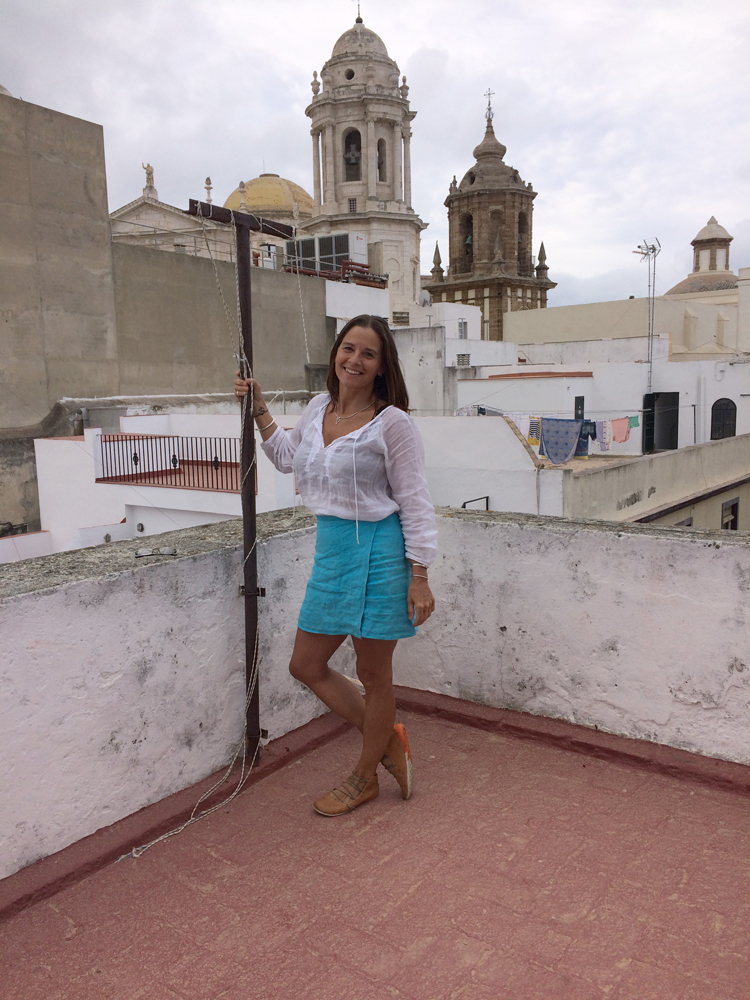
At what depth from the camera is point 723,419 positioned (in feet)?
79.9

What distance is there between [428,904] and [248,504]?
1425 millimetres

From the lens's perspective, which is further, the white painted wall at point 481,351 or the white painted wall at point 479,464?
the white painted wall at point 481,351

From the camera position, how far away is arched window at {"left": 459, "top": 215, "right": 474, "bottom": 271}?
4568 centimetres

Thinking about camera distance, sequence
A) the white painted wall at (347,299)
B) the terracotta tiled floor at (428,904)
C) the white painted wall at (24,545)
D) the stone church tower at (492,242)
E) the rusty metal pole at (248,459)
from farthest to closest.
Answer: the stone church tower at (492,242)
the white painted wall at (347,299)
the white painted wall at (24,545)
the rusty metal pole at (248,459)
the terracotta tiled floor at (428,904)

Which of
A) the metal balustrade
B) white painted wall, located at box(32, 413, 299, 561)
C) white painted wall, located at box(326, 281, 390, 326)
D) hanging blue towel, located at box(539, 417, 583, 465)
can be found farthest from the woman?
white painted wall, located at box(326, 281, 390, 326)

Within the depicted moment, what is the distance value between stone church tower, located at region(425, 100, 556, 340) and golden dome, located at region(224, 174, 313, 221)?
9.41 metres

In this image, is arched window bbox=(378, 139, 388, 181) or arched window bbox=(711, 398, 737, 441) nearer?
arched window bbox=(711, 398, 737, 441)

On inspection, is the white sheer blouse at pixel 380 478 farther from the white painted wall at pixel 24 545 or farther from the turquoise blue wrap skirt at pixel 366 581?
the white painted wall at pixel 24 545

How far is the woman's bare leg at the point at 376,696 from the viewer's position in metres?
2.61

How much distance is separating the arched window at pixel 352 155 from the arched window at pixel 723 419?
22.8m

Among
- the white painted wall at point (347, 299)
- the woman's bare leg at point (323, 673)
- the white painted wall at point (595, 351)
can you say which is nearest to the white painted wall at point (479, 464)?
the woman's bare leg at point (323, 673)

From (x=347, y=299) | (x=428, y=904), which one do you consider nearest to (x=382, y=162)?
(x=347, y=299)

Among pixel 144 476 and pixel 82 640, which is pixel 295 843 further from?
pixel 144 476

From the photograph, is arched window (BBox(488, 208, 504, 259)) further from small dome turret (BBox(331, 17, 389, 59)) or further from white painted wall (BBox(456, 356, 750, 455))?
white painted wall (BBox(456, 356, 750, 455))
